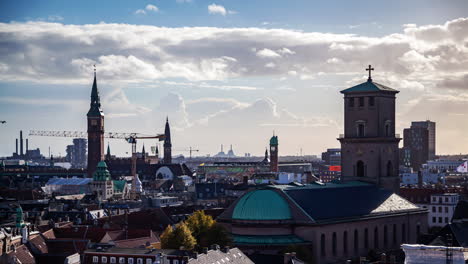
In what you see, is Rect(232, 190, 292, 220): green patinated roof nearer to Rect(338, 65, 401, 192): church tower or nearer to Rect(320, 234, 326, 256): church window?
Rect(320, 234, 326, 256): church window

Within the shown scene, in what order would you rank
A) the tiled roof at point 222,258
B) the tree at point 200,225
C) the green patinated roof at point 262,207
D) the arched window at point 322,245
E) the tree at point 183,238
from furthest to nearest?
the tree at point 200,225
the arched window at point 322,245
the green patinated roof at point 262,207
the tree at point 183,238
the tiled roof at point 222,258

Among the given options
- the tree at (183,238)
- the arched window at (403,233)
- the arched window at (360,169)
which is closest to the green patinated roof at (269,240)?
the tree at (183,238)

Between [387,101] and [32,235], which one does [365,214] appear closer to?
[387,101]

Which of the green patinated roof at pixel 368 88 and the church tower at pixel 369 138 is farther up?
the green patinated roof at pixel 368 88

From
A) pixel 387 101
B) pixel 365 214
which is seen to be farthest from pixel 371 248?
pixel 387 101

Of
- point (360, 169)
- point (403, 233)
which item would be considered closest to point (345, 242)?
point (403, 233)

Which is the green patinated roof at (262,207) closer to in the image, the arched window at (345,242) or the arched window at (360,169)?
the arched window at (345,242)

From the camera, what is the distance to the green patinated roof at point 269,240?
Answer: 355ft

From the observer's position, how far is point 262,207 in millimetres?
111812

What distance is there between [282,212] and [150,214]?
42.2 meters

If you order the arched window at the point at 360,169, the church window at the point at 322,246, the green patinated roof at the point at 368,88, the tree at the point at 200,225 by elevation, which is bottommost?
the church window at the point at 322,246

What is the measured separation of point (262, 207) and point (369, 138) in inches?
1156

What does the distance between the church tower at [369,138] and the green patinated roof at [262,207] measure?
2574cm

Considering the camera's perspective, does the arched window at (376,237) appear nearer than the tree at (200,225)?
No
